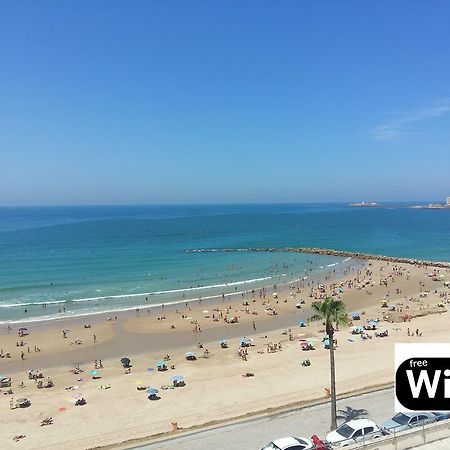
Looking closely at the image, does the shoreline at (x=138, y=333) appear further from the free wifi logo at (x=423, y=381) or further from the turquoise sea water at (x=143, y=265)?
the free wifi logo at (x=423, y=381)

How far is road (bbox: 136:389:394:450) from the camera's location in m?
16.2

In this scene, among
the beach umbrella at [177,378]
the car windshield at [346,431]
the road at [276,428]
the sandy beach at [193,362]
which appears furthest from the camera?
the beach umbrella at [177,378]

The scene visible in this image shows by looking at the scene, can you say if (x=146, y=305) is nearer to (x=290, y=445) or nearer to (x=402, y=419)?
(x=290, y=445)

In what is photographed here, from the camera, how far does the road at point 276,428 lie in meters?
16.2

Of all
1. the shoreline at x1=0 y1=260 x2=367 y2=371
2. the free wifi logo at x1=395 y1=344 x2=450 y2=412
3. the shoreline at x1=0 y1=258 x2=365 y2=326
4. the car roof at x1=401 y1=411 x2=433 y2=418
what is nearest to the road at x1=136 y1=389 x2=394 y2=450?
the car roof at x1=401 y1=411 x2=433 y2=418

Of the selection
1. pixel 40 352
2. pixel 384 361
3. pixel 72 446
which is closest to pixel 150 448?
pixel 72 446

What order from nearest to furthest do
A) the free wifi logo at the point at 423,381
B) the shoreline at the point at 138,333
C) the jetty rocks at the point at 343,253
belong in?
1. the free wifi logo at the point at 423,381
2. the shoreline at the point at 138,333
3. the jetty rocks at the point at 343,253

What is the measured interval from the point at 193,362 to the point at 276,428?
13217 mm

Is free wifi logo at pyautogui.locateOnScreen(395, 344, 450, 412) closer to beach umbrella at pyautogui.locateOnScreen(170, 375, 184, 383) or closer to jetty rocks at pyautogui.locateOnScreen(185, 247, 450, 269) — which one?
beach umbrella at pyautogui.locateOnScreen(170, 375, 184, 383)

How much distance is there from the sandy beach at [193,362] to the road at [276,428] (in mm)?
2291

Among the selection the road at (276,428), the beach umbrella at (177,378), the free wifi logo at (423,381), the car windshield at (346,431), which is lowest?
the beach umbrella at (177,378)

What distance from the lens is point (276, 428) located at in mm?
17141

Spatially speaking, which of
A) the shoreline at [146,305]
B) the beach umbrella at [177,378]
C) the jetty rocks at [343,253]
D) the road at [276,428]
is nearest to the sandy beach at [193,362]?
the beach umbrella at [177,378]

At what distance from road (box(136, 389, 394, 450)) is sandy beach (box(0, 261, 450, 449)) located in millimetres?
2291
